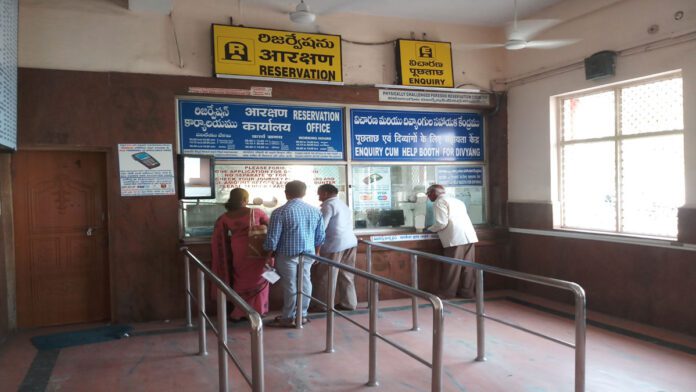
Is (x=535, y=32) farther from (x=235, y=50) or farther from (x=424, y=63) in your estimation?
(x=235, y=50)

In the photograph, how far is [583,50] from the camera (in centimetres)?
549

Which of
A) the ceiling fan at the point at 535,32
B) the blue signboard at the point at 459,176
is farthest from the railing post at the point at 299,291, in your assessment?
the ceiling fan at the point at 535,32

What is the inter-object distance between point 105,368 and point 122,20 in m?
3.29

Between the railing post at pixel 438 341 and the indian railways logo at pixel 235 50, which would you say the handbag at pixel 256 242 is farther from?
the railing post at pixel 438 341

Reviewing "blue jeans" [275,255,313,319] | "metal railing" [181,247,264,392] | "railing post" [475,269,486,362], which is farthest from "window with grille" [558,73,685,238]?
"metal railing" [181,247,264,392]

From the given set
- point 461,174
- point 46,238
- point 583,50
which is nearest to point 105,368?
point 46,238

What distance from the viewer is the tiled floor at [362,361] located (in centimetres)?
347

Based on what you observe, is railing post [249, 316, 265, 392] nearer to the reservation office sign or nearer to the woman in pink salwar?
the woman in pink salwar

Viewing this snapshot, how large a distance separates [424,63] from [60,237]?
439 cm

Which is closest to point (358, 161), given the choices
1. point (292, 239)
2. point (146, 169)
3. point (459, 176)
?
point (459, 176)

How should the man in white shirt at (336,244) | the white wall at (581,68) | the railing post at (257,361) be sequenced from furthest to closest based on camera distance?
the man in white shirt at (336,244)
the white wall at (581,68)
the railing post at (257,361)

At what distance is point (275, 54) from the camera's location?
5.53m

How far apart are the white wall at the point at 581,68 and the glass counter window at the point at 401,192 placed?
665 millimetres

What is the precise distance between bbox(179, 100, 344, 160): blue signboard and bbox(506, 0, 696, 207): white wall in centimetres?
227
